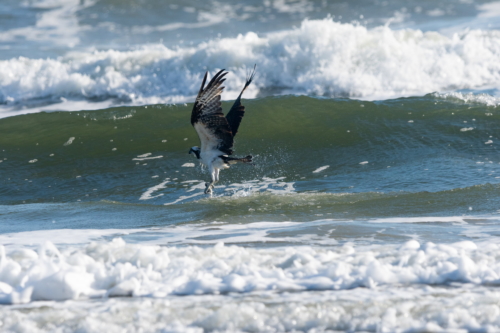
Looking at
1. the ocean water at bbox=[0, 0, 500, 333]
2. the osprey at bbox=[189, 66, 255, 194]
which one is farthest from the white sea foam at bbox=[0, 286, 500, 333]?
the osprey at bbox=[189, 66, 255, 194]

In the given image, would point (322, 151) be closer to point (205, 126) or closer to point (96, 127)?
point (205, 126)

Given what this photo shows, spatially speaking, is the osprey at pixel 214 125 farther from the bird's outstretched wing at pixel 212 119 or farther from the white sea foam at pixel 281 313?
the white sea foam at pixel 281 313

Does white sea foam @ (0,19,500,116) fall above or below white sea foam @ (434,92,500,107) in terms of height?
above

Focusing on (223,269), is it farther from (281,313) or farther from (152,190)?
(152,190)

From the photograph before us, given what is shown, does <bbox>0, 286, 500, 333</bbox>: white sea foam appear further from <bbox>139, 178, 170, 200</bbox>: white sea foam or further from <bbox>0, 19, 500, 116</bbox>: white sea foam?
<bbox>0, 19, 500, 116</bbox>: white sea foam

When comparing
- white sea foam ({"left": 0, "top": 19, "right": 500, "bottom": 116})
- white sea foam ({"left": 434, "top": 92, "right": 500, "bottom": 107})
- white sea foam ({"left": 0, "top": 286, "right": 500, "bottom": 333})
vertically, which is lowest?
white sea foam ({"left": 0, "top": 286, "right": 500, "bottom": 333})

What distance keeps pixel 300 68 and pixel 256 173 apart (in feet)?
24.8

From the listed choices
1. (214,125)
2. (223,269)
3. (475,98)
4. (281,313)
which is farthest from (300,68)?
(281,313)

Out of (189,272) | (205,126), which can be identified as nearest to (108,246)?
(189,272)

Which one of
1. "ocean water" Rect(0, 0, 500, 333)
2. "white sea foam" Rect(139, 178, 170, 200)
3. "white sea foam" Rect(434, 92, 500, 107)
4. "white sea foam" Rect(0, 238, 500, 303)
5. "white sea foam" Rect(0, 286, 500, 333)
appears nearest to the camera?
"white sea foam" Rect(0, 286, 500, 333)

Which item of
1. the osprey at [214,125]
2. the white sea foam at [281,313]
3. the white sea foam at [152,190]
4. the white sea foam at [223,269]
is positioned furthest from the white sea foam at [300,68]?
the white sea foam at [281,313]

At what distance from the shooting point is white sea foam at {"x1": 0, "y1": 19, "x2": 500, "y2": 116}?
55.1 ft

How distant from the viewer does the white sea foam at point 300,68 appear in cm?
1678

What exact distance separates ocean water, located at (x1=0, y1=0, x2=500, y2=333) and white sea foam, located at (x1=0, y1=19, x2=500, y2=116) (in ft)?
0.19
